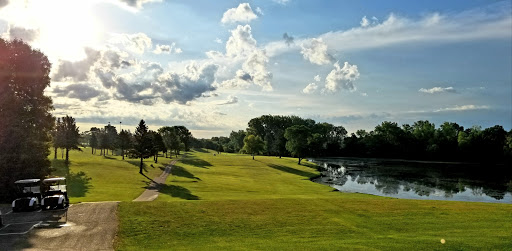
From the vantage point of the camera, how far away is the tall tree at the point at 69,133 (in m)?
86.8

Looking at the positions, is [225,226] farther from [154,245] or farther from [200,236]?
[154,245]

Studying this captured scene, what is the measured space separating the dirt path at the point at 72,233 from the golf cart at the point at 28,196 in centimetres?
115

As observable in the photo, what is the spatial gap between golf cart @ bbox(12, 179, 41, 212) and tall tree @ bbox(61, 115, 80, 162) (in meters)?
54.1

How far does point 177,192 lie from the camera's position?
52.0 meters

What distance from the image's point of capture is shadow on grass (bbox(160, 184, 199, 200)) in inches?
1877

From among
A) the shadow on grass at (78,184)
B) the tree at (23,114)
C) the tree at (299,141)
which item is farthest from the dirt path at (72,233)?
the tree at (299,141)

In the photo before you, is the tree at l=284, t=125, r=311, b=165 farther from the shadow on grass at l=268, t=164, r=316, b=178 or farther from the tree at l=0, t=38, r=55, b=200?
the tree at l=0, t=38, r=55, b=200

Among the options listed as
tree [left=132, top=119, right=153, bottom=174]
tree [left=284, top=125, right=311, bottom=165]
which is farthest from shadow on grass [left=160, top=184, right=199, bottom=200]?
tree [left=284, top=125, right=311, bottom=165]

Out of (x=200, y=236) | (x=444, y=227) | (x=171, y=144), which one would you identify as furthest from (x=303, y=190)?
(x=171, y=144)

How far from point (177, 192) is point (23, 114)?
22071 millimetres

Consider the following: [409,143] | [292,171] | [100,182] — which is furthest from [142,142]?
[409,143]

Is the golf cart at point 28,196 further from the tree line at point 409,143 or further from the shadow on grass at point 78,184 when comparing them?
A: the tree line at point 409,143

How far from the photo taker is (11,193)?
37781mm

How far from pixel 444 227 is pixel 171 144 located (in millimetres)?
112195
